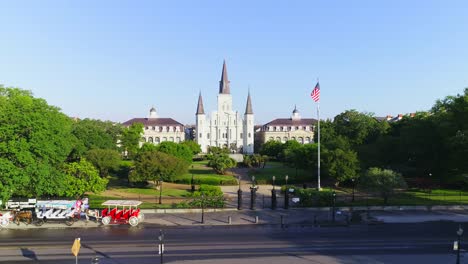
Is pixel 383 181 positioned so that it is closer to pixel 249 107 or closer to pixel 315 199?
pixel 315 199

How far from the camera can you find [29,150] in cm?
3266

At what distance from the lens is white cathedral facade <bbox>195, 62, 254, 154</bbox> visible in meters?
137

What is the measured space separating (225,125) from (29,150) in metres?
107

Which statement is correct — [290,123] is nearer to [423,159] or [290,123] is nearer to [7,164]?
[423,159]

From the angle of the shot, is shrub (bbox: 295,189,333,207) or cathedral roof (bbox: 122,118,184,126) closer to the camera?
shrub (bbox: 295,189,333,207)

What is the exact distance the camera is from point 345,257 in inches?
824

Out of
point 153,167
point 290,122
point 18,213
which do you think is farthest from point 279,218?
point 290,122

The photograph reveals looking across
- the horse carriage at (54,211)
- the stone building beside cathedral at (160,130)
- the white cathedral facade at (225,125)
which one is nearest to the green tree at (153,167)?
the horse carriage at (54,211)

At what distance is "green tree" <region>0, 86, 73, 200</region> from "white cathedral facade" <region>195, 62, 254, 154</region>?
102276mm

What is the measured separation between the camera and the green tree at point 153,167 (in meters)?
45.2

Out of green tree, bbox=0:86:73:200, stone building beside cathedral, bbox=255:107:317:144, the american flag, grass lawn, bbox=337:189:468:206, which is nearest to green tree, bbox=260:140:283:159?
stone building beside cathedral, bbox=255:107:317:144

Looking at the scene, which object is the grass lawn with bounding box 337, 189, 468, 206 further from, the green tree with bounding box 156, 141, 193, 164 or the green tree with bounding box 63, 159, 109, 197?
the green tree with bounding box 156, 141, 193, 164

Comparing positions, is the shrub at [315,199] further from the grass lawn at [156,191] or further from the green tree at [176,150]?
the green tree at [176,150]

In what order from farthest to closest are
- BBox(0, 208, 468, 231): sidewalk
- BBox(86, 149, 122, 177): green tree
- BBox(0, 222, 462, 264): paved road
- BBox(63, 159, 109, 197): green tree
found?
BBox(86, 149, 122, 177): green tree
BBox(63, 159, 109, 197): green tree
BBox(0, 208, 468, 231): sidewalk
BBox(0, 222, 462, 264): paved road
